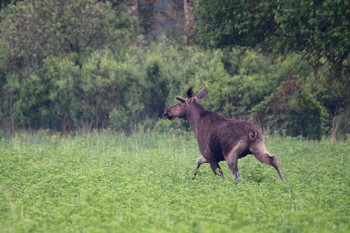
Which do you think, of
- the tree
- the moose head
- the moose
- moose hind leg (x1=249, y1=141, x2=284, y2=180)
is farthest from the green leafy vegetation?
moose hind leg (x1=249, y1=141, x2=284, y2=180)

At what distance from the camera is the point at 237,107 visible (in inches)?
1145

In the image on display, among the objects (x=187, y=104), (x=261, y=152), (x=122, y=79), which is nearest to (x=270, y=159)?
(x=261, y=152)

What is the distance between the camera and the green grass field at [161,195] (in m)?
8.68

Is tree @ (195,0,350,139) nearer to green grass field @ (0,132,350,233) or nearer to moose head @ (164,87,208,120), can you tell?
green grass field @ (0,132,350,233)

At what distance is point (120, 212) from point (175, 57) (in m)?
24.3

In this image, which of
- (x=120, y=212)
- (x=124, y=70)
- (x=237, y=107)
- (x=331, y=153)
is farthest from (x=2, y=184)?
(x=124, y=70)

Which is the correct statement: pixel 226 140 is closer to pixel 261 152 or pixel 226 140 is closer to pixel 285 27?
pixel 261 152

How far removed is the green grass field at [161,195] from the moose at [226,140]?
1.21ft

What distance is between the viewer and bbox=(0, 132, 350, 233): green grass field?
8680 millimetres

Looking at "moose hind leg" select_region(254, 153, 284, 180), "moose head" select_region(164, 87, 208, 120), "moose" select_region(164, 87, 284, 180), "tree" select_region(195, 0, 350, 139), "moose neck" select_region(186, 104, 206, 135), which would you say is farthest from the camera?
"tree" select_region(195, 0, 350, 139)

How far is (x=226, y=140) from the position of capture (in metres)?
13.9

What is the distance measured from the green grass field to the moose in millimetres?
369

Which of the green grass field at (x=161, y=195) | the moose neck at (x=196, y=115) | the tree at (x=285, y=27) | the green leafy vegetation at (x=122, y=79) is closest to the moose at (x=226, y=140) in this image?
the moose neck at (x=196, y=115)

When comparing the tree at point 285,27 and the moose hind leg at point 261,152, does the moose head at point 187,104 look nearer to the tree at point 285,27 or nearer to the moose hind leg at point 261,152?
the moose hind leg at point 261,152
